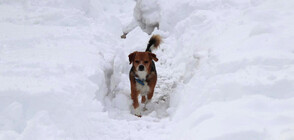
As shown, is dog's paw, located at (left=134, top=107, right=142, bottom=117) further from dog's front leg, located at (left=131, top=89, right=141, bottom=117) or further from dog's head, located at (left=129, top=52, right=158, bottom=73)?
dog's head, located at (left=129, top=52, right=158, bottom=73)

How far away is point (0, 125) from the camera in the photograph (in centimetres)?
238

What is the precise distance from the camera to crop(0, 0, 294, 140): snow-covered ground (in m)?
2.41

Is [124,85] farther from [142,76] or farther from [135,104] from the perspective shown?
[135,104]

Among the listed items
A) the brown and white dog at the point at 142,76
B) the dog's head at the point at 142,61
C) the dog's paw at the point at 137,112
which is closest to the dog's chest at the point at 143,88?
the brown and white dog at the point at 142,76

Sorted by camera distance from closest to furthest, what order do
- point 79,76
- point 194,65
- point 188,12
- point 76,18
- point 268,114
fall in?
point 268,114
point 79,76
point 194,65
point 76,18
point 188,12

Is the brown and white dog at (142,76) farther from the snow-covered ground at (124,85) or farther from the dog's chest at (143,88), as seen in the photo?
the snow-covered ground at (124,85)

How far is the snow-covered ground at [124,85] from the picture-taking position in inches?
95.0

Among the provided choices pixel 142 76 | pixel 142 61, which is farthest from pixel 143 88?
pixel 142 61

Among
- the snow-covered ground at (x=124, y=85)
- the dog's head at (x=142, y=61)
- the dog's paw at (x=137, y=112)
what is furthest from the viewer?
the dog's head at (x=142, y=61)

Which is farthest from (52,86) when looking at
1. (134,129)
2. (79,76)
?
(134,129)

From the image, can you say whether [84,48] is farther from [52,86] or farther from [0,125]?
[0,125]

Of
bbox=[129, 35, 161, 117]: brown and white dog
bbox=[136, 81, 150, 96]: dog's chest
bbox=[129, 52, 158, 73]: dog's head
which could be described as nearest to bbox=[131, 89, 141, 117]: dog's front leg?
bbox=[129, 35, 161, 117]: brown and white dog

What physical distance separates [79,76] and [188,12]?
18.3 ft

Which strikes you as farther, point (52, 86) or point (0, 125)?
point (52, 86)
